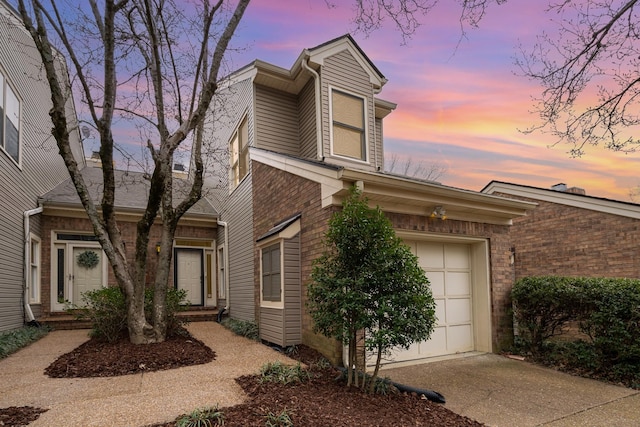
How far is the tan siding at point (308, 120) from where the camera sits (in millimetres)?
9219

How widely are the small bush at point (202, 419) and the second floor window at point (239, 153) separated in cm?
710

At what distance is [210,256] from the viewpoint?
1299 cm

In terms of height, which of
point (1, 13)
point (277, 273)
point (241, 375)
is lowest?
point (241, 375)

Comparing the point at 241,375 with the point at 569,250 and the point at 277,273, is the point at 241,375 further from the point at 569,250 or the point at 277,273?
the point at 569,250

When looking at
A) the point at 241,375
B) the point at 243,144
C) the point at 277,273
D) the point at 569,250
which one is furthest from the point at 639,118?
the point at 243,144

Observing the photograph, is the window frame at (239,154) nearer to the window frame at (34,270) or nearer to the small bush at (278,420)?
the window frame at (34,270)

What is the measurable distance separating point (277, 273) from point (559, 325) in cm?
485

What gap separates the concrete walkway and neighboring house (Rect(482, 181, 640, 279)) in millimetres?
7727

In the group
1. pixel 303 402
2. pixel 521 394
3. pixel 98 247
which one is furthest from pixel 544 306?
pixel 98 247

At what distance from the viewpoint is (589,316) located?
5957mm

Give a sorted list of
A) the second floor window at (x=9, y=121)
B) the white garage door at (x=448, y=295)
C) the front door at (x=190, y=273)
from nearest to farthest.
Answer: the white garage door at (x=448, y=295), the second floor window at (x=9, y=121), the front door at (x=190, y=273)

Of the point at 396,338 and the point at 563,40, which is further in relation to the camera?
the point at 563,40

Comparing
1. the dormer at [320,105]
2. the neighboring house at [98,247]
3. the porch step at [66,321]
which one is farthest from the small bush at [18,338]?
the dormer at [320,105]

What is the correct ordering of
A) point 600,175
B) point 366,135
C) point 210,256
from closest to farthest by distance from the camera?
1. point 600,175
2. point 366,135
3. point 210,256
